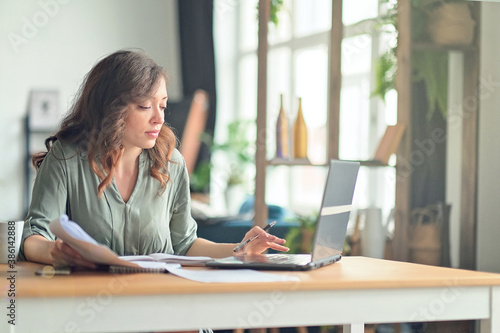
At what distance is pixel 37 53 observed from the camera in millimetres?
6941

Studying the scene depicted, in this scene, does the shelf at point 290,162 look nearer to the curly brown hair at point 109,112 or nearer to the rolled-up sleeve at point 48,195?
the curly brown hair at point 109,112

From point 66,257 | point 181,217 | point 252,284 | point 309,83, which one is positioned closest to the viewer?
point 252,284

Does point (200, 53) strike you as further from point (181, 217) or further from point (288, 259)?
point (288, 259)

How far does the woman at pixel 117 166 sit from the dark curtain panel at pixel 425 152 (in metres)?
1.68

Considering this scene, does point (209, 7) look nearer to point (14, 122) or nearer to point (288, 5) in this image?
point (288, 5)

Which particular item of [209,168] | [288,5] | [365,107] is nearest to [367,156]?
[365,107]

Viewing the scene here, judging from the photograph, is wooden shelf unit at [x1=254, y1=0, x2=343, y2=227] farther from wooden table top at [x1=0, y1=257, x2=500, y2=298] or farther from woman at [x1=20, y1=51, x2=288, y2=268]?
wooden table top at [x1=0, y1=257, x2=500, y2=298]

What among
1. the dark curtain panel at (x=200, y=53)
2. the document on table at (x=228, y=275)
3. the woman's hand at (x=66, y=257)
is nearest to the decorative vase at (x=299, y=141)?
the document on table at (x=228, y=275)

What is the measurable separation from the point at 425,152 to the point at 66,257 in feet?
7.69

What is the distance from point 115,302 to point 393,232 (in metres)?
2.35

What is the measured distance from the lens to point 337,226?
5.83 ft

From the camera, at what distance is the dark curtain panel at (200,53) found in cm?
722

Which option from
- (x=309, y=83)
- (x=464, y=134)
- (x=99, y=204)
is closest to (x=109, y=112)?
(x=99, y=204)

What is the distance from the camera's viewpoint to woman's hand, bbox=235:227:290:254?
1.85m
